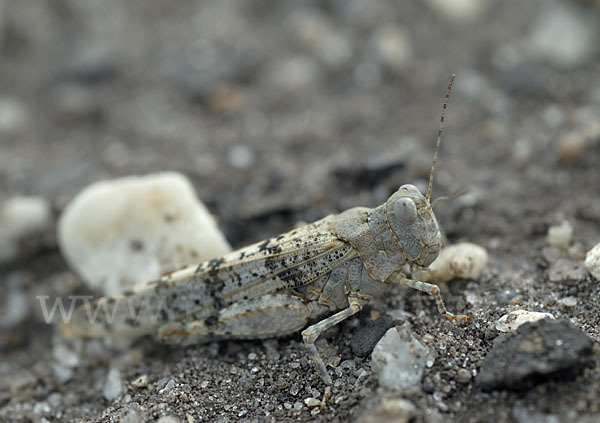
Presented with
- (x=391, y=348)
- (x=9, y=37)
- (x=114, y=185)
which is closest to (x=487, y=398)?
(x=391, y=348)

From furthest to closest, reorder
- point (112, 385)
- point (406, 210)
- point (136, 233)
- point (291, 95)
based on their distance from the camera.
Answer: point (291, 95) < point (136, 233) < point (112, 385) < point (406, 210)

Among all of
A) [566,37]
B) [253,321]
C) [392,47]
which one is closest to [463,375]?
[253,321]

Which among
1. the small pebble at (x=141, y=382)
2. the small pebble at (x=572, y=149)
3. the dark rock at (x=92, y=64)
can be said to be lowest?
the small pebble at (x=141, y=382)

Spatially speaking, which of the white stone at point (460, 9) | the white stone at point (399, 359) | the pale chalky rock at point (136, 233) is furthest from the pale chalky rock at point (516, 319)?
the white stone at point (460, 9)

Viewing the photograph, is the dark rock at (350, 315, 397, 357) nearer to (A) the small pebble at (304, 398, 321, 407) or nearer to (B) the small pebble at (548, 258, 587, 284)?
(A) the small pebble at (304, 398, 321, 407)

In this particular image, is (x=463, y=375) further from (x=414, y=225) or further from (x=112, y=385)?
(x=112, y=385)

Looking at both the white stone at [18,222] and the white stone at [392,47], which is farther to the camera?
the white stone at [392,47]

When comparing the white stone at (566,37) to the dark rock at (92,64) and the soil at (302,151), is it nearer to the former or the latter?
the soil at (302,151)
